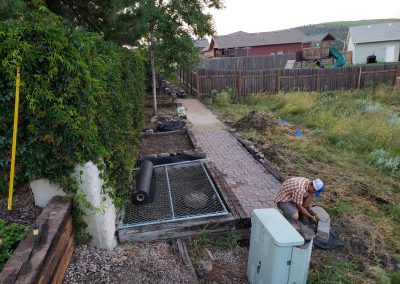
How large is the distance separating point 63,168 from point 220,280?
2572 millimetres

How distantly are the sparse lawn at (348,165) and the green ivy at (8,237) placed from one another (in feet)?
11.8

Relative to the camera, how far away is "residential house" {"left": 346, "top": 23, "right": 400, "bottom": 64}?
38219 millimetres

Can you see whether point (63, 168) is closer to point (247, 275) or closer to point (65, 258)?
point (65, 258)

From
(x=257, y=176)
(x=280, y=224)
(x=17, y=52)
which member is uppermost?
(x=17, y=52)

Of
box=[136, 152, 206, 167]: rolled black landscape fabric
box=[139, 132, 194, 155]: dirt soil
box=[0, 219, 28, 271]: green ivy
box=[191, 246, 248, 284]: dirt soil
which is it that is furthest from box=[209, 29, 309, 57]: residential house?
box=[0, 219, 28, 271]: green ivy

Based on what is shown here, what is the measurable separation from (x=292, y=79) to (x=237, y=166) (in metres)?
12.5

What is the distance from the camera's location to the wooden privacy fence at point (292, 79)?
57.2 ft

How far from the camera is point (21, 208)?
362cm

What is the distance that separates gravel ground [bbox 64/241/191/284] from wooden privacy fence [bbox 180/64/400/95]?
551 inches

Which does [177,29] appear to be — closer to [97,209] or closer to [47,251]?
[97,209]

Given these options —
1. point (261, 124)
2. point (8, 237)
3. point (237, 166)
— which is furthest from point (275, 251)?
point (261, 124)

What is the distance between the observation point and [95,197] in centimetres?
378

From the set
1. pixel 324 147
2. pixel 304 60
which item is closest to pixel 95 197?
pixel 324 147

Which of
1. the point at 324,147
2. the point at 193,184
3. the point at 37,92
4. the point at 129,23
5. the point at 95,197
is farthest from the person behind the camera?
the point at 324,147
